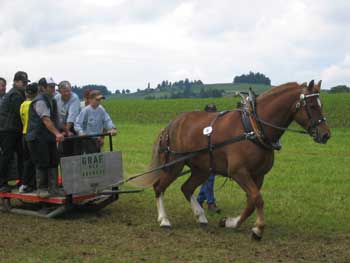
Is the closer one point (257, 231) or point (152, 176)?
point (257, 231)

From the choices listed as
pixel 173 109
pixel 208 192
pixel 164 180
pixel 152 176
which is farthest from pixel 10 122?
pixel 173 109

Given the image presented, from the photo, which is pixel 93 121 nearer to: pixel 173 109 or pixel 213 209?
pixel 213 209

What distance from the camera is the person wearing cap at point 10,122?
959 cm

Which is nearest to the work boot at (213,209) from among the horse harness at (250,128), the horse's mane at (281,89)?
the horse harness at (250,128)

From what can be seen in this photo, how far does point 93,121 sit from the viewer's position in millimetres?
9727

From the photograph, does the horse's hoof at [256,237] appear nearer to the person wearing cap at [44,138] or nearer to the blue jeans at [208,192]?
the blue jeans at [208,192]

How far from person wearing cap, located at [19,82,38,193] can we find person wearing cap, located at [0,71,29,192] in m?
0.24

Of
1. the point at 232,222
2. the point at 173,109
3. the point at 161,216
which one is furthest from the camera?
the point at 173,109

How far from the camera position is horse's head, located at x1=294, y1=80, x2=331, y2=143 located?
7.19 metres

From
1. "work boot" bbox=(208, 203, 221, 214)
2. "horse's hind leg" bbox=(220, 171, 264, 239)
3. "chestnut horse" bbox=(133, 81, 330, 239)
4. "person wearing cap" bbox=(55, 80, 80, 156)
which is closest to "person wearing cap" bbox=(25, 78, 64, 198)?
"person wearing cap" bbox=(55, 80, 80, 156)

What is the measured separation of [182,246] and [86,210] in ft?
10.1

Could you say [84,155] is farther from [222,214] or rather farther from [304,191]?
[304,191]

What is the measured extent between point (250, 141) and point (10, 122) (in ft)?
13.8

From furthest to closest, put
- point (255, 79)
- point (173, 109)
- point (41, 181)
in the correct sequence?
point (255, 79), point (173, 109), point (41, 181)
